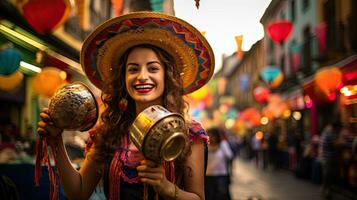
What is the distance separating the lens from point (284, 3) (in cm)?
2350

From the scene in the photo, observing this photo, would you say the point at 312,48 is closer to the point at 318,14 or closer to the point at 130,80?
the point at 318,14

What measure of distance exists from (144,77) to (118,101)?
0.34 metres

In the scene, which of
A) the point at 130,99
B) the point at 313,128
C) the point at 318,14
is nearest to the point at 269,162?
the point at 313,128

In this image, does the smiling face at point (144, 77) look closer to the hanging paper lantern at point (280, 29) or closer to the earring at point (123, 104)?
the earring at point (123, 104)

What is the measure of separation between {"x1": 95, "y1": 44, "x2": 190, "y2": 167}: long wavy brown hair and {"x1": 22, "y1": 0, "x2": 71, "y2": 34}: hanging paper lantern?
3840 mm

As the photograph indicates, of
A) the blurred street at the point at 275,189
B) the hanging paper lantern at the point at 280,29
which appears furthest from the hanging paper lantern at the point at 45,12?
the blurred street at the point at 275,189

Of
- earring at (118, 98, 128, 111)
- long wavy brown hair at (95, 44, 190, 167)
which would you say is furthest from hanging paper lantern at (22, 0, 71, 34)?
earring at (118, 98, 128, 111)

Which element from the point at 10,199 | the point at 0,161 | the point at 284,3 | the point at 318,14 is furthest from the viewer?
the point at 284,3

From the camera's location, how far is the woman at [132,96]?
2148mm

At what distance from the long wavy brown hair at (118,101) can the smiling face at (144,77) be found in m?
0.05

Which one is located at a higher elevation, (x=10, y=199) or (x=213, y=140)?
(x=213, y=140)

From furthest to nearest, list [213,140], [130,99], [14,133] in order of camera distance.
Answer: [14,133] → [213,140] → [130,99]

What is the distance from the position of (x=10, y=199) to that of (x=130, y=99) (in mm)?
2489

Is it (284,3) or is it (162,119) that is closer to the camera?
(162,119)
